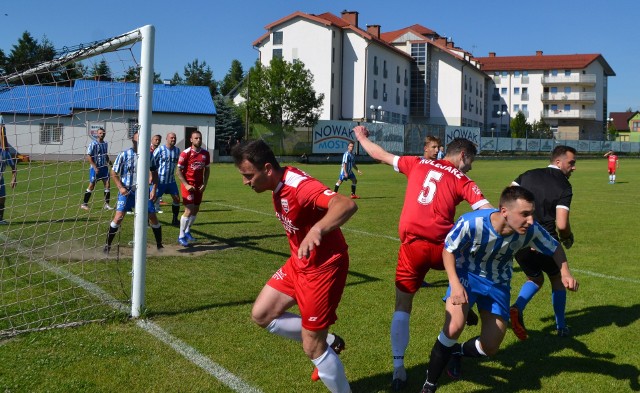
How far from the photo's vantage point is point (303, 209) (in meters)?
4.32

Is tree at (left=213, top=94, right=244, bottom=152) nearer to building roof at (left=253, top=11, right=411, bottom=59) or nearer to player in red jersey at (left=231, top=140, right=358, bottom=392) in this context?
building roof at (left=253, top=11, right=411, bottom=59)

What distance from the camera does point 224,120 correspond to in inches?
2362

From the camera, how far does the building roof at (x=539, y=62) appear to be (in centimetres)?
10206

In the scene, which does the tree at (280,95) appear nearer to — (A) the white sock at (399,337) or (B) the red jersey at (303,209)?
(A) the white sock at (399,337)

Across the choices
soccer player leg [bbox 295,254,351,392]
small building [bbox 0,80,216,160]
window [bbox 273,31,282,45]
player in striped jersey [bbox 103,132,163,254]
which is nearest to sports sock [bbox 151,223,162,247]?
player in striped jersey [bbox 103,132,163,254]

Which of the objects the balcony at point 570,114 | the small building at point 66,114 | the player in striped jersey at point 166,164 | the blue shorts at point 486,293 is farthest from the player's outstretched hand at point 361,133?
the balcony at point 570,114

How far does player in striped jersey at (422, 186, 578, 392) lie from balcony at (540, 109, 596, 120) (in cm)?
10586

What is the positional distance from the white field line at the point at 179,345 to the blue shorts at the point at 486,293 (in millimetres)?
1830

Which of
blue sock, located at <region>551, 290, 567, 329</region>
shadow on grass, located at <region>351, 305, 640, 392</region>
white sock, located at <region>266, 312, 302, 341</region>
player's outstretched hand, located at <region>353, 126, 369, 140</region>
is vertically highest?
player's outstretched hand, located at <region>353, 126, 369, 140</region>

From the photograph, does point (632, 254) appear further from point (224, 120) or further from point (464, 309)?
point (224, 120)

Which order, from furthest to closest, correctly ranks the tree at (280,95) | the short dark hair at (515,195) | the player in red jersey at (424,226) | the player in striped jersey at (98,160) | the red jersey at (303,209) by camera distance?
the tree at (280,95) → the player in striped jersey at (98,160) → the player in red jersey at (424,226) → the short dark hair at (515,195) → the red jersey at (303,209)

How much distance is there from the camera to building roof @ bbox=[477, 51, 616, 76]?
335 feet

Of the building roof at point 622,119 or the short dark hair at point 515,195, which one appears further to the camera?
the building roof at point 622,119

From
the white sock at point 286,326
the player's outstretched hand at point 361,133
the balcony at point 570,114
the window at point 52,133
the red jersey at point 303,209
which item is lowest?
the white sock at point 286,326
